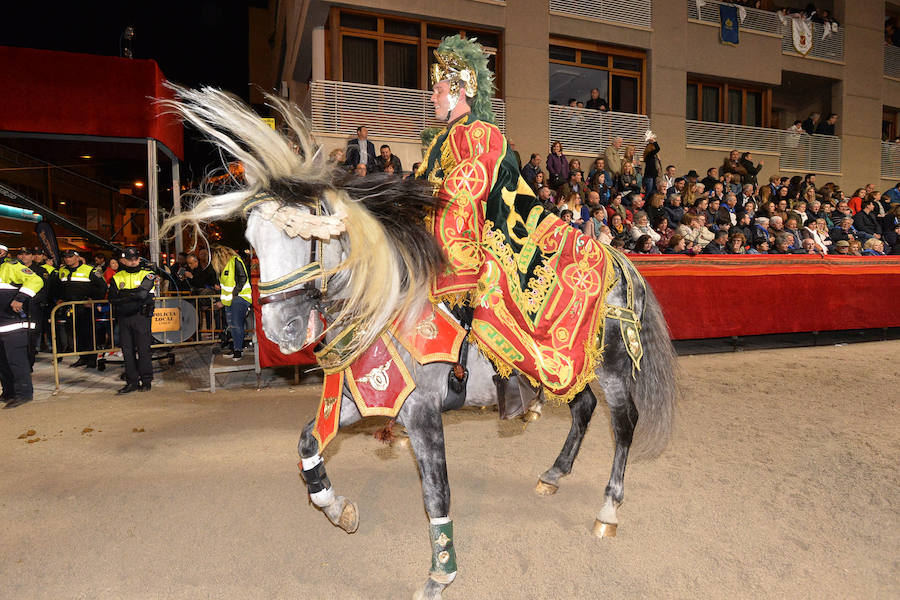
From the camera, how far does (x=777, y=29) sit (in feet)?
56.9

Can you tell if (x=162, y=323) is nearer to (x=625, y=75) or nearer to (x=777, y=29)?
(x=625, y=75)

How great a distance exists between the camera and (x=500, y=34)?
14.0 meters

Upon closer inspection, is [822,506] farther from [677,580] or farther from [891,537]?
[677,580]

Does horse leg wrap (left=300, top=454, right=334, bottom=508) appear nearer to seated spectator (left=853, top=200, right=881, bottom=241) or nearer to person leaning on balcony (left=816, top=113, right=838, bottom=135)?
seated spectator (left=853, top=200, right=881, bottom=241)

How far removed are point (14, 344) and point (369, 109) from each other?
350 inches

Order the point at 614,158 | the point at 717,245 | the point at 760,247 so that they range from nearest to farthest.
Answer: the point at 717,245
the point at 760,247
the point at 614,158

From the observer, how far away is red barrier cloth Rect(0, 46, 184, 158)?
927 centimetres

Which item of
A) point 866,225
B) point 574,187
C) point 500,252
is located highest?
point 574,187

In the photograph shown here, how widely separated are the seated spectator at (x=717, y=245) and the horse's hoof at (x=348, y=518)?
841cm

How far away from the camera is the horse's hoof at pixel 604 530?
9.98 feet

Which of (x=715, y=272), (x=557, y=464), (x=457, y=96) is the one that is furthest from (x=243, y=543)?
(x=715, y=272)

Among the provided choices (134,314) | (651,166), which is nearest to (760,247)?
(651,166)

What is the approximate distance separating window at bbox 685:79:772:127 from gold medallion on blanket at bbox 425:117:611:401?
16.7m

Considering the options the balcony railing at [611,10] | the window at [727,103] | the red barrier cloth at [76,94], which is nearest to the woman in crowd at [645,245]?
the red barrier cloth at [76,94]
